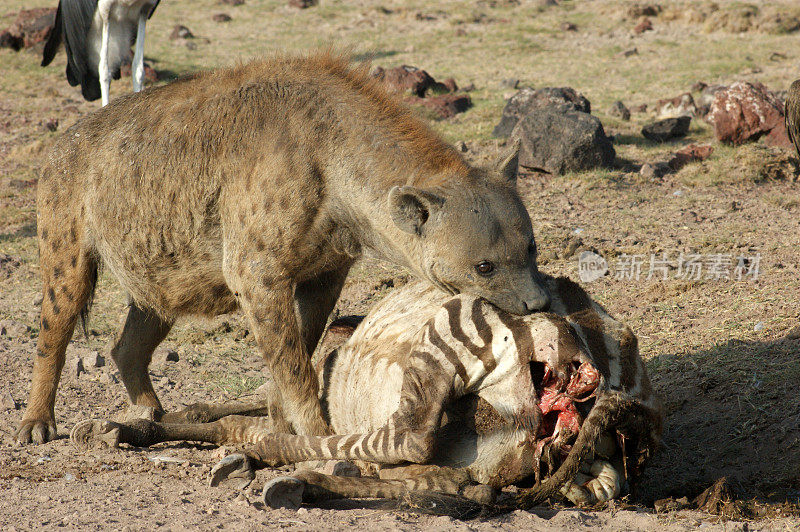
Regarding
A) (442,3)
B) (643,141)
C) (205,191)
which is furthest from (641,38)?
(205,191)

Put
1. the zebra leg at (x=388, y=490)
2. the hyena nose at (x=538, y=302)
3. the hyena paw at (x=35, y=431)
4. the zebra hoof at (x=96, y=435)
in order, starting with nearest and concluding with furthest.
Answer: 1. the zebra leg at (x=388, y=490)
2. the hyena nose at (x=538, y=302)
3. the zebra hoof at (x=96, y=435)
4. the hyena paw at (x=35, y=431)

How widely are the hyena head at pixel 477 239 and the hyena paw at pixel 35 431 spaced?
1.93 metres

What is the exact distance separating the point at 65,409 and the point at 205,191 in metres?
1.53

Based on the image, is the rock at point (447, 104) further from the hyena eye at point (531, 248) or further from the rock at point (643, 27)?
the hyena eye at point (531, 248)

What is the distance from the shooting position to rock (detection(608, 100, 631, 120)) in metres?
9.41

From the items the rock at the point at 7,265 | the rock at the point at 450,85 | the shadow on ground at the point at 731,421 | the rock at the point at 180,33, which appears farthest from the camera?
the rock at the point at 180,33

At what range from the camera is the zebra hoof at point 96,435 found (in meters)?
3.53

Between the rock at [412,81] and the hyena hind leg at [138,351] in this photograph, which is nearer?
the hyena hind leg at [138,351]

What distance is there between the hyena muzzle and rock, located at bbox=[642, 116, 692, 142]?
232 inches

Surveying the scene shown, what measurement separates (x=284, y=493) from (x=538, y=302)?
1.07 metres

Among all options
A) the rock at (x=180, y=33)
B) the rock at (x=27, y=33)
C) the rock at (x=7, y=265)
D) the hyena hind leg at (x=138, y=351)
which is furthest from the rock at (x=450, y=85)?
the hyena hind leg at (x=138, y=351)

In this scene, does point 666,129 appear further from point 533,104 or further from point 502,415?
point 502,415

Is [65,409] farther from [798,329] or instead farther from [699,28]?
[699,28]

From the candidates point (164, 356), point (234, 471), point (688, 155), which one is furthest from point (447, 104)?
point (234, 471)
